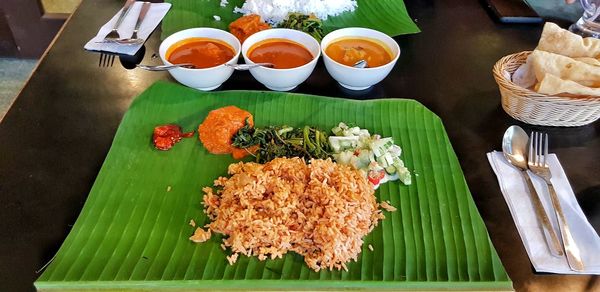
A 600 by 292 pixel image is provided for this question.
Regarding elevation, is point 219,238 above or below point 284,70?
below

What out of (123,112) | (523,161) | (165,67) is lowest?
(123,112)

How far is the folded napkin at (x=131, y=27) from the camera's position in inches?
102

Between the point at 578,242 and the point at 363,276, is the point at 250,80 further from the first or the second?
the point at 578,242

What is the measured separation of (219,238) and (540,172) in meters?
1.39

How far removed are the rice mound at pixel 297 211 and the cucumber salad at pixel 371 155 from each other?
4.2 inches

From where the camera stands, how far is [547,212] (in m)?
1.78

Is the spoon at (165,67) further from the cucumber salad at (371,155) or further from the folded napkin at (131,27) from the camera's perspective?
the cucumber salad at (371,155)

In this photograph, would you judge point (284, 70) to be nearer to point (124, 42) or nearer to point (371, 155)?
point (371, 155)

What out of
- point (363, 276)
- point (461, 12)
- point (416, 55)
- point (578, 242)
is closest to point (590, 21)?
point (461, 12)

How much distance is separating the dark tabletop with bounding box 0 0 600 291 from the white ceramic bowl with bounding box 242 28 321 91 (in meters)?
0.15

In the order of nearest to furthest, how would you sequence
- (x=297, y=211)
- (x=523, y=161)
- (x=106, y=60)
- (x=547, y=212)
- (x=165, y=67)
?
1. (x=297, y=211)
2. (x=547, y=212)
3. (x=523, y=161)
4. (x=165, y=67)
5. (x=106, y=60)

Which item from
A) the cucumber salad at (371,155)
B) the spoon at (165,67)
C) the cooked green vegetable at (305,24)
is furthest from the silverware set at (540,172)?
the spoon at (165,67)

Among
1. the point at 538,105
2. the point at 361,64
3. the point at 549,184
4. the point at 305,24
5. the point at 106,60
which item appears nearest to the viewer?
the point at 549,184

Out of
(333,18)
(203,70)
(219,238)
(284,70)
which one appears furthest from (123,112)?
(333,18)
